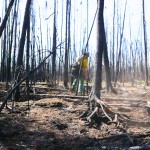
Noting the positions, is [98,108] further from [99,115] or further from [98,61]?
[98,61]

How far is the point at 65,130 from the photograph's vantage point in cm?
518

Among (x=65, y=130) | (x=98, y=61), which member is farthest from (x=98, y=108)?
(x=98, y=61)

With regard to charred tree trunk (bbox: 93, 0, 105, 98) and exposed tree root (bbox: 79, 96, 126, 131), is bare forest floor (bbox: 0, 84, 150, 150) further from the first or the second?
charred tree trunk (bbox: 93, 0, 105, 98)

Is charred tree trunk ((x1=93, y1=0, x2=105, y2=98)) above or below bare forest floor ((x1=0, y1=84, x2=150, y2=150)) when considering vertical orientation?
above

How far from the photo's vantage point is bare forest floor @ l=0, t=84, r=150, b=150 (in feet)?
14.5

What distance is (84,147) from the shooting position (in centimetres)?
438

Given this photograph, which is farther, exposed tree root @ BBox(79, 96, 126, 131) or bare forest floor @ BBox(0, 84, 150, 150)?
exposed tree root @ BBox(79, 96, 126, 131)

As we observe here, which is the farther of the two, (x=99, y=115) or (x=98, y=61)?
(x=98, y=61)

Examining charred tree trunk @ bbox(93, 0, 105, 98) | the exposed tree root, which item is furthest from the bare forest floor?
charred tree trunk @ bbox(93, 0, 105, 98)

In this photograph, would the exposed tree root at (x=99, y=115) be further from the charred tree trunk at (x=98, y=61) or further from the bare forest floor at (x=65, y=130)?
the charred tree trunk at (x=98, y=61)

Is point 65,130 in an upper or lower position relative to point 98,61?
lower

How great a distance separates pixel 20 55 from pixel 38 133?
391 cm

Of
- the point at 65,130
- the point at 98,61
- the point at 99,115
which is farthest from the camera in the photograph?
the point at 98,61

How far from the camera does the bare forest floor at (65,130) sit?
4410mm
